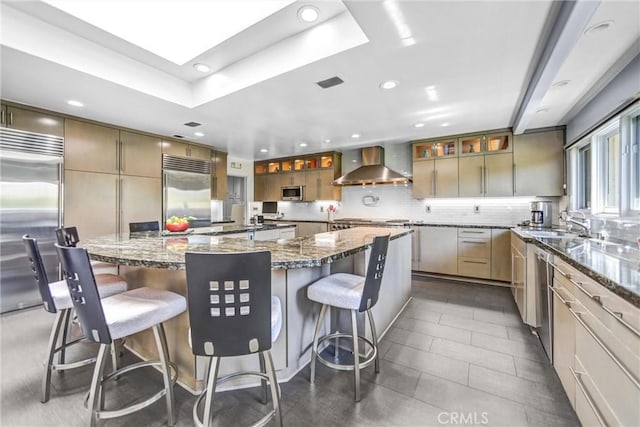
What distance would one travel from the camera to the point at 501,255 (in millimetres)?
4000

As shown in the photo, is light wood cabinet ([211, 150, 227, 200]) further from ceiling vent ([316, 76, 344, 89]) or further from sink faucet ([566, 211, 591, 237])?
sink faucet ([566, 211, 591, 237])

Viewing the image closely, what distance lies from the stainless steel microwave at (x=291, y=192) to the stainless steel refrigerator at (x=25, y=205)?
3945 millimetres

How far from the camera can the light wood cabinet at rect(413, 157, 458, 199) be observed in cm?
455

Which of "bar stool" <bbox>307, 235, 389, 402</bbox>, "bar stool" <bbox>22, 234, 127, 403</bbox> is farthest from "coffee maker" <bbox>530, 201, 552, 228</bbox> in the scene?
"bar stool" <bbox>22, 234, 127, 403</bbox>

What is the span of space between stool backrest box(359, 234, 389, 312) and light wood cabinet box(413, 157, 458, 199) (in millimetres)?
3466

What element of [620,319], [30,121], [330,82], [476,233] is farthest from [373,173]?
[30,121]

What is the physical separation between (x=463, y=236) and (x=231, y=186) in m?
5.30

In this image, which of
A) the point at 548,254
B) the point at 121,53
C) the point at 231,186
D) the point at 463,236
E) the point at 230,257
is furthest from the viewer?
the point at 231,186

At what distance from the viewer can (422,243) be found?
15.1 ft

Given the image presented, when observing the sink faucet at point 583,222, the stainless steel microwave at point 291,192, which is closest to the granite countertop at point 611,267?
the sink faucet at point 583,222

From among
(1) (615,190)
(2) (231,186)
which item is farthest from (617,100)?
(2) (231,186)

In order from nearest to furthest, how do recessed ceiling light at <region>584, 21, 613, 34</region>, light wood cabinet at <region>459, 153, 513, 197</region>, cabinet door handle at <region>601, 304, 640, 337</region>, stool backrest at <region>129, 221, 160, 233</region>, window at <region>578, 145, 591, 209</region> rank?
1. cabinet door handle at <region>601, 304, 640, 337</region>
2. recessed ceiling light at <region>584, 21, 613, 34</region>
3. stool backrest at <region>129, 221, 160, 233</region>
4. window at <region>578, 145, 591, 209</region>
5. light wood cabinet at <region>459, 153, 513, 197</region>

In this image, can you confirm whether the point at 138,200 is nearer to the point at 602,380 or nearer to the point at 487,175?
the point at 602,380

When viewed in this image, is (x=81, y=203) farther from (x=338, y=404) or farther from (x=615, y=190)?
(x=615, y=190)
